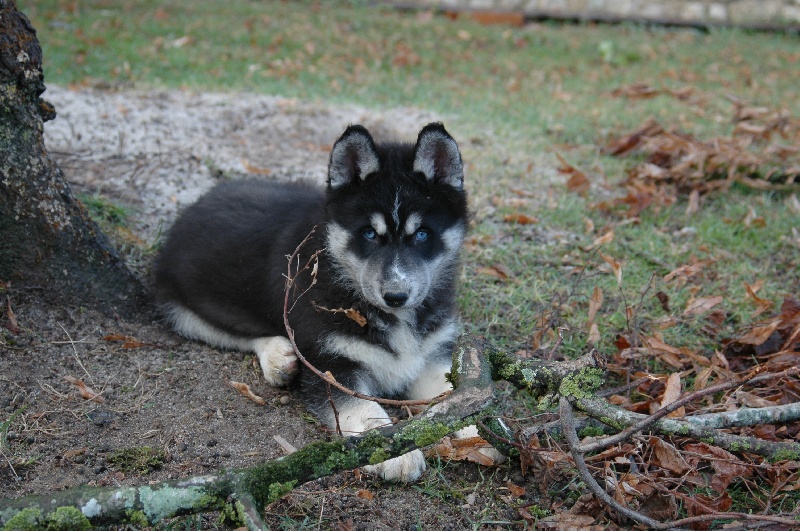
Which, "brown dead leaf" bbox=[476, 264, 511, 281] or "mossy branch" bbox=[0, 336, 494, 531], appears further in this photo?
"brown dead leaf" bbox=[476, 264, 511, 281]

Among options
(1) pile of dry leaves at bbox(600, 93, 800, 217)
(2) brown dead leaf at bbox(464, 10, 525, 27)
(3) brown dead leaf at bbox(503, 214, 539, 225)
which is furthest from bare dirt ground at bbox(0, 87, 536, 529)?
(2) brown dead leaf at bbox(464, 10, 525, 27)

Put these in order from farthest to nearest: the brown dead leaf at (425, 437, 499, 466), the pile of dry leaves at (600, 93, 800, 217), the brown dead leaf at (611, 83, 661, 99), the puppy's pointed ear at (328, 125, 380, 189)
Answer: the brown dead leaf at (611, 83, 661, 99)
the pile of dry leaves at (600, 93, 800, 217)
the puppy's pointed ear at (328, 125, 380, 189)
the brown dead leaf at (425, 437, 499, 466)

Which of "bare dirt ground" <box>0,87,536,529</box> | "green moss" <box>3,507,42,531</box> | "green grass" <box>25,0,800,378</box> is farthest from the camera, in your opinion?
"green grass" <box>25,0,800,378</box>

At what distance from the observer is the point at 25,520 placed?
7.04 ft

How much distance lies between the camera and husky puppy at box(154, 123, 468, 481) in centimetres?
334

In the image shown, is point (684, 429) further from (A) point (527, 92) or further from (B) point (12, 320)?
(A) point (527, 92)

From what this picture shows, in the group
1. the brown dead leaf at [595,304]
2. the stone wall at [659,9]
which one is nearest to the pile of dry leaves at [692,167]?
the brown dead leaf at [595,304]

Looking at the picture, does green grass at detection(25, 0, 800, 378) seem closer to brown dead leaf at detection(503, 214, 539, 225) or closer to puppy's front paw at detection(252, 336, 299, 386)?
brown dead leaf at detection(503, 214, 539, 225)

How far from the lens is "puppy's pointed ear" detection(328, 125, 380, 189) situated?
3303 mm

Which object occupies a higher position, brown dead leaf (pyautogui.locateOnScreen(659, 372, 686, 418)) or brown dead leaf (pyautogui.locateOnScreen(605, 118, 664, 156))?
brown dead leaf (pyautogui.locateOnScreen(605, 118, 664, 156))

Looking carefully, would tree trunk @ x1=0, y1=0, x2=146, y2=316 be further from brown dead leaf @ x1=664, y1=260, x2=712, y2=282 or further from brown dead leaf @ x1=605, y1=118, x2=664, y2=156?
brown dead leaf @ x1=605, y1=118, x2=664, y2=156

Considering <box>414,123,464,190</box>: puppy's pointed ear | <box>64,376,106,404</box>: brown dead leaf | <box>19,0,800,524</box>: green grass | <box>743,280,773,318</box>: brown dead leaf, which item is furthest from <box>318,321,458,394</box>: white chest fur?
<box>743,280,773,318</box>: brown dead leaf

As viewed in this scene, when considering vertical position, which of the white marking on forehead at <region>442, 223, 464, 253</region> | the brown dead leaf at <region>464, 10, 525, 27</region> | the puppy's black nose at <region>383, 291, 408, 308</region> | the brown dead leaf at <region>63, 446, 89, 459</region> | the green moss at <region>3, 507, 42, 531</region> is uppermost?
the brown dead leaf at <region>464, 10, 525, 27</region>

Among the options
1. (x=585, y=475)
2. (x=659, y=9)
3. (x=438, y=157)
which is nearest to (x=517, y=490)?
(x=585, y=475)
